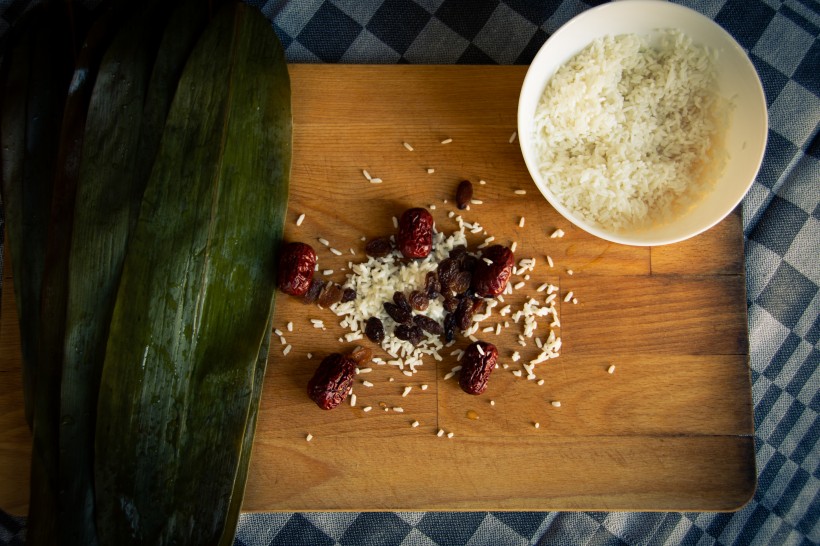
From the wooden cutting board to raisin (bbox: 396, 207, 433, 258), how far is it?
6cm

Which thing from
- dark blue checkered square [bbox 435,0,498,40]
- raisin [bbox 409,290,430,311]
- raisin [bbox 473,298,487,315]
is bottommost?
raisin [bbox 409,290,430,311]

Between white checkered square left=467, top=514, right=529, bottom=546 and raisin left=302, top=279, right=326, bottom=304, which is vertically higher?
raisin left=302, top=279, right=326, bottom=304

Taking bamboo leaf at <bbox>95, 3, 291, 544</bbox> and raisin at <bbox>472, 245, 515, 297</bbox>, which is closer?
bamboo leaf at <bbox>95, 3, 291, 544</bbox>

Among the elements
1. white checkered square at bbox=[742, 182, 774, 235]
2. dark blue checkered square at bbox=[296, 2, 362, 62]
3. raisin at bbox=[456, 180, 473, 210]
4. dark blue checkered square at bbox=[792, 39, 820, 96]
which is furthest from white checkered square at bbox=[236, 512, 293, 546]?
dark blue checkered square at bbox=[792, 39, 820, 96]

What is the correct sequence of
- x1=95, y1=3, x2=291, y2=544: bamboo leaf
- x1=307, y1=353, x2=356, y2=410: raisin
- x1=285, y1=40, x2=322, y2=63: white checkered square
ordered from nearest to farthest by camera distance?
x1=95, y1=3, x2=291, y2=544: bamboo leaf → x1=307, y1=353, x2=356, y2=410: raisin → x1=285, y1=40, x2=322, y2=63: white checkered square

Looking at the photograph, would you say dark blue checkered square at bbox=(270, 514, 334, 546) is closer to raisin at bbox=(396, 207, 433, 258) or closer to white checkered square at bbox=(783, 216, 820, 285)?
raisin at bbox=(396, 207, 433, 258)

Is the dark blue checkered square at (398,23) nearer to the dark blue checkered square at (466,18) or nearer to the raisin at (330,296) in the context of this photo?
the dark blue checkered square at (466,18)

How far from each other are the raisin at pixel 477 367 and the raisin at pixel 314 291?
1.22 ft

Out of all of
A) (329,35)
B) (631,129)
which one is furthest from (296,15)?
(631,129)

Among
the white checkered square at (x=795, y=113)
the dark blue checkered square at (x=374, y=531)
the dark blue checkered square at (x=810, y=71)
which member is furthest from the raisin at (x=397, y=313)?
the dark blue checkered square at (x=810, y=71)

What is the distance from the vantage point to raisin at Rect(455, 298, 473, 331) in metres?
1.55

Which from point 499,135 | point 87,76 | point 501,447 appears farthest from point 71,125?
point 501,447

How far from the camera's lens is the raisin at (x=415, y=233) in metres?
1.52

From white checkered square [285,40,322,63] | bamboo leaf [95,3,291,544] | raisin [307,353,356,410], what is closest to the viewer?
bamboo leaf [95,3,291,544]
